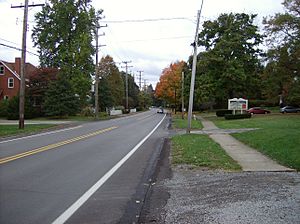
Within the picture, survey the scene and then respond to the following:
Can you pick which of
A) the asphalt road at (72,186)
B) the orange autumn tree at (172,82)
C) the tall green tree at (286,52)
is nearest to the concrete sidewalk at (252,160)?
the asphalt road at (72,186)

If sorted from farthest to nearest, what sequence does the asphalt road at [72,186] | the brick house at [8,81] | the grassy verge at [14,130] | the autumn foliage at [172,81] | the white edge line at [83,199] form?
the autumn foliage at [172,81], the brick house at [8,81], the grassy verge at [14,130], the asphalt road at [72,186], the white edge line at [83,199]

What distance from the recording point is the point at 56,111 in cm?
4847

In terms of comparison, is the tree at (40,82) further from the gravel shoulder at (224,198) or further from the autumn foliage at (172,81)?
the gravel shoulder at (224,198)

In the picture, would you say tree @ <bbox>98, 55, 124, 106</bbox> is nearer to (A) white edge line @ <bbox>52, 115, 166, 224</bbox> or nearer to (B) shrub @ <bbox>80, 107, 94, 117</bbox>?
(B) shrub @ <bbox>80, 107, 94, 117</bbox>

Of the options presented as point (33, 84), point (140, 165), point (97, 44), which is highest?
point (97, 44)

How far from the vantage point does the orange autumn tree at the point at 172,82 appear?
80.3m

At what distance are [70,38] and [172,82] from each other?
31.0 metres

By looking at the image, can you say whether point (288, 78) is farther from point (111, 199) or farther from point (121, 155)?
point (111, 199)

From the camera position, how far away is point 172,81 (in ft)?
268

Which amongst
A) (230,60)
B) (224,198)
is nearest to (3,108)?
(230,60)

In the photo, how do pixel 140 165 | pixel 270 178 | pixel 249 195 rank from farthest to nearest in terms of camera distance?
1. pixel 140 165
2. pixel 270 178
3. pixel 249 195

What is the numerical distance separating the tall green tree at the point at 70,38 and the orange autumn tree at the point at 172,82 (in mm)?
27409

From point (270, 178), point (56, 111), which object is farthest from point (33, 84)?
point (270, 178)

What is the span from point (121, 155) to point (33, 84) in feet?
135
